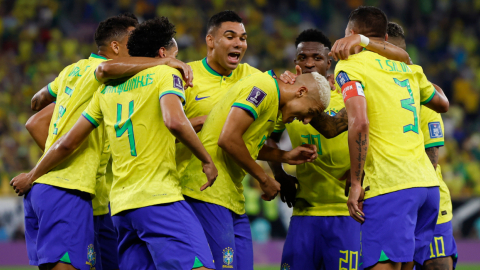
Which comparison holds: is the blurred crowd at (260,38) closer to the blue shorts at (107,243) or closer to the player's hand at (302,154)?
the blue shorts at (107,243)

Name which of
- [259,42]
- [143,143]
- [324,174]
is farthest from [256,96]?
[259,42]

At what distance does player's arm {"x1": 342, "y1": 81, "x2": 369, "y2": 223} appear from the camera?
3840mm

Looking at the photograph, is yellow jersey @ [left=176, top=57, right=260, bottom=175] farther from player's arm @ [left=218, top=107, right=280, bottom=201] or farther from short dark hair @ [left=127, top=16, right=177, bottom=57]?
player's arm @ [left=218, top=107, right=280, bottom=201]

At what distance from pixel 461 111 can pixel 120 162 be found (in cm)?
1379

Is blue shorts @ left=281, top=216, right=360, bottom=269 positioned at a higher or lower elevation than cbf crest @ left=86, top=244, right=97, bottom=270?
higher

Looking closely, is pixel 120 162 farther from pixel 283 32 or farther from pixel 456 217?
pixel 283 32

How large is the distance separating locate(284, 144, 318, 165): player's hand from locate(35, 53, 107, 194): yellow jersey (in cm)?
168

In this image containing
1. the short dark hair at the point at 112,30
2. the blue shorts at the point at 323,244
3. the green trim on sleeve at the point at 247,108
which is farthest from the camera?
the short dark hair at the point at 112,30

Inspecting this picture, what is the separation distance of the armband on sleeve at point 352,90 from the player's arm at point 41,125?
9.69 ft

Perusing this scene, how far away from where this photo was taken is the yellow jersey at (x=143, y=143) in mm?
3678

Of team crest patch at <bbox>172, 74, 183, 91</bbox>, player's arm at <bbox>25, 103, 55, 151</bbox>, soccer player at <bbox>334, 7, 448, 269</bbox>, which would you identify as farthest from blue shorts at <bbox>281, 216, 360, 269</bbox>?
player's arm at <bbox>25, 103, 55, 151</bbox>

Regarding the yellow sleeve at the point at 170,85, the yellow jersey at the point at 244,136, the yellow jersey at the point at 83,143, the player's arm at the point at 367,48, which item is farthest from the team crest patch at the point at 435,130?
the yellow jersey at the point at 83,143

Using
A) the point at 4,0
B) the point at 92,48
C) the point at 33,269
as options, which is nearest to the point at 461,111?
the point at 92,48

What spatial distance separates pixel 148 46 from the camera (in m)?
4.23
